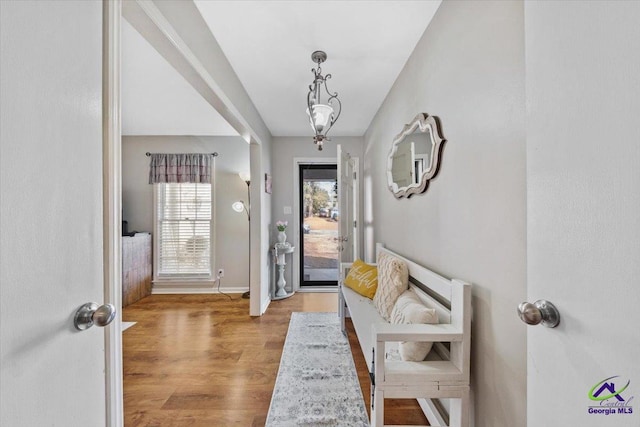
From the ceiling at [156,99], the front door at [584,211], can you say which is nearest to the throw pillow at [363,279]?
the front door at [584,211]

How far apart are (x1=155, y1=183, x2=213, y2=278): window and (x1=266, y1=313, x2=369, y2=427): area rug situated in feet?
7.52

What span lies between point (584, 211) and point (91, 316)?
1.06 metres

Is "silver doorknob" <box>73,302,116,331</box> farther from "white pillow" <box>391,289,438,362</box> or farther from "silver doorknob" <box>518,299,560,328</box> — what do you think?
"white pillow" <box>391,289,438,362</box>

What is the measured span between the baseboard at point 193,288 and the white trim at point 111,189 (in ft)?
11.8

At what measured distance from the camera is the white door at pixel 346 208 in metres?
3.19

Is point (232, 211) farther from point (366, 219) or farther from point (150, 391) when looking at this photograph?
point (150, 391)

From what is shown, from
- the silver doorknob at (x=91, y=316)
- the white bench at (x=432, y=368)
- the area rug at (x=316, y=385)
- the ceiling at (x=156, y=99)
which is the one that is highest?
the ceiling at (x=156, y=99)

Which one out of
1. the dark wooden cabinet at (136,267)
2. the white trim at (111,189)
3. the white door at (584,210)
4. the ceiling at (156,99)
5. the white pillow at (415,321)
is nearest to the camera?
the white door at (584,210)

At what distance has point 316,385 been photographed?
2014mm

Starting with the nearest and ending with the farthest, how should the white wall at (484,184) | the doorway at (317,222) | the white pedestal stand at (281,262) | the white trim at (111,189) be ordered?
the white trim at (111,189), the white wall at (484,184), the white pedestal stand at (281,262), the doorway at (317,222)

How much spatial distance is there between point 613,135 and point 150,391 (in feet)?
8.85

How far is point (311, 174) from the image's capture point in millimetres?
4648

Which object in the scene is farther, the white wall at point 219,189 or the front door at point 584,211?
the white wall at point 219,189

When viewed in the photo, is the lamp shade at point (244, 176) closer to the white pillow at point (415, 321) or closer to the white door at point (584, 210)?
the white pillow at point (415, 321)
